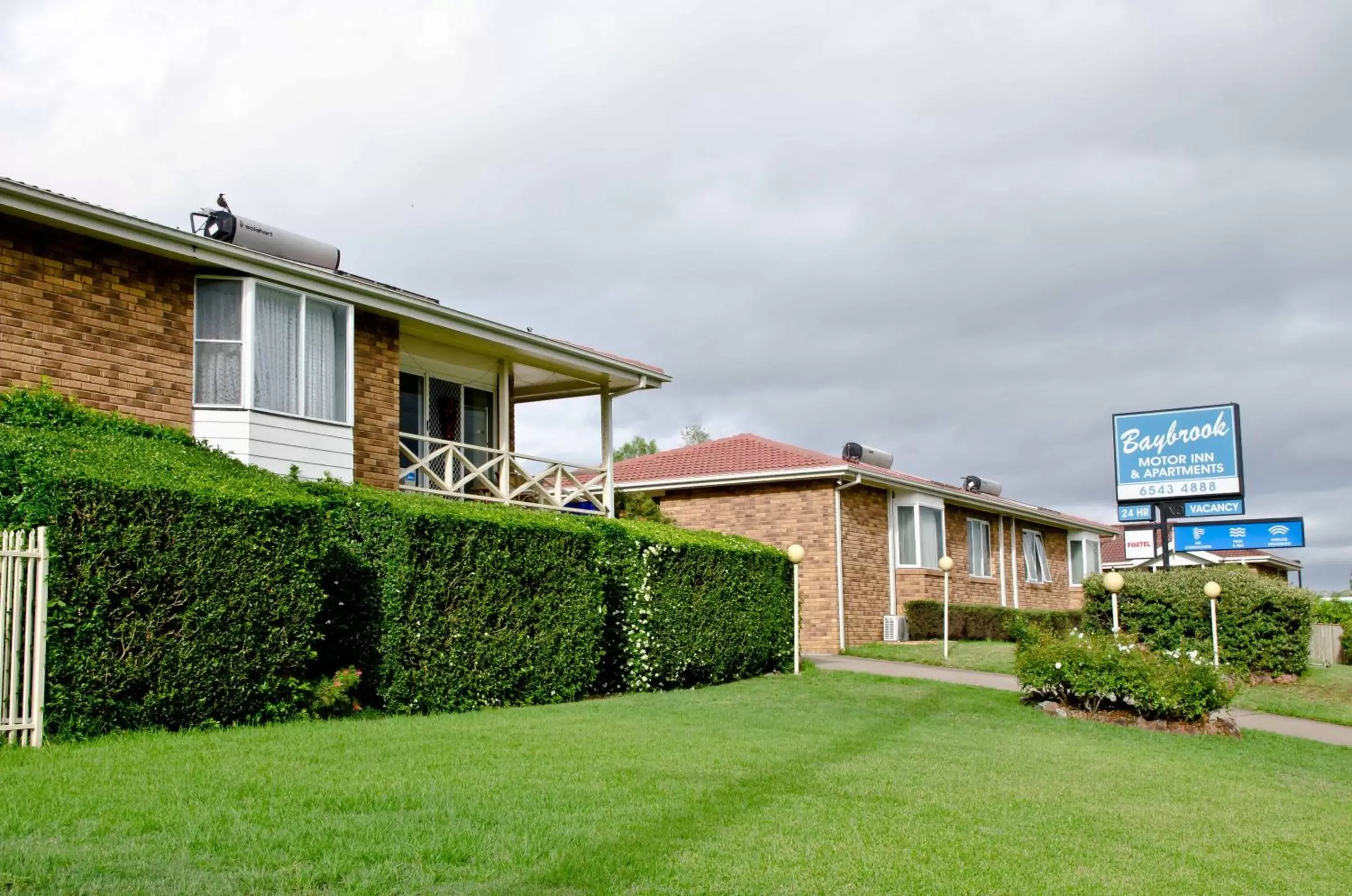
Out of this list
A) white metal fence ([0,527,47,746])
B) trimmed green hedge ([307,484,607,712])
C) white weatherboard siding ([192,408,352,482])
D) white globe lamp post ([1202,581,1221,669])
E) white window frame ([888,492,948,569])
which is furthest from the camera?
white window frame ([888,492,948,569])

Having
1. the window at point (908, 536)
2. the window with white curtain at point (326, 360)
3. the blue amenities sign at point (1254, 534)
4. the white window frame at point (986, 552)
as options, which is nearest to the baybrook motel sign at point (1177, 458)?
the white window frame at point (986, 552)

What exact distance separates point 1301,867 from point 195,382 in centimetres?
1187

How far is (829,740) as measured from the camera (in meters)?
10.5

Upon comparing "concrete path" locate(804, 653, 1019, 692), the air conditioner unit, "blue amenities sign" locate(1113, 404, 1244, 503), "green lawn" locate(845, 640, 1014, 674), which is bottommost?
"concrete path" locate(804, 653, 1019, 692)

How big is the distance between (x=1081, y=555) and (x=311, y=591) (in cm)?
3114

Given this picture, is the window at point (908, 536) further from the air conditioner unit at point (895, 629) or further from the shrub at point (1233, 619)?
the shrub at point (1233, 619)

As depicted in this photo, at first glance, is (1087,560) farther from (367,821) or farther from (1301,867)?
(367,821)

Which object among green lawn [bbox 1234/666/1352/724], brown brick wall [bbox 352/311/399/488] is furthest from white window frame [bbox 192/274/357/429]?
green lawn [bbox 1234/666/1352/724]

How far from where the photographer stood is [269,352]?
47.5 feet

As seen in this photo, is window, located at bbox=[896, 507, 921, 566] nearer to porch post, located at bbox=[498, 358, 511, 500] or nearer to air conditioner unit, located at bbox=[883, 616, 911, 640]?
air conditioner unit, located at bbox=[883, 616, 911, 640]

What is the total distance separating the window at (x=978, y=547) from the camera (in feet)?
97.0

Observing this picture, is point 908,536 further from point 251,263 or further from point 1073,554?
point 251,263

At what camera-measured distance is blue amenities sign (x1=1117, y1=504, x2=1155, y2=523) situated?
93.7 feet

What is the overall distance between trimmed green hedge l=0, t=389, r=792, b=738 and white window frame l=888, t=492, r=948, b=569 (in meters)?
9.67
